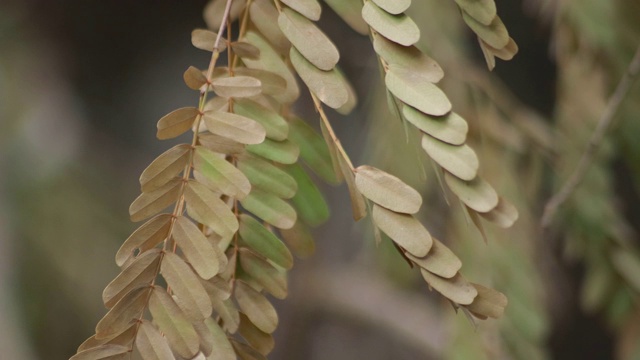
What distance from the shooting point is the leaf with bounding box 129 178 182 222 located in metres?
0.28

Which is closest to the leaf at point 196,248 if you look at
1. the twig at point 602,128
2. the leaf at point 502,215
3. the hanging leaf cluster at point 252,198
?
the hanging leaf cluster at point 252,198

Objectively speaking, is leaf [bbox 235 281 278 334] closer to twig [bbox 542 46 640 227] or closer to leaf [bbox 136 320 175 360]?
leaf [bbox 136 320 175 360]

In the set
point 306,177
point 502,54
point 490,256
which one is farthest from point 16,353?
point 502,54

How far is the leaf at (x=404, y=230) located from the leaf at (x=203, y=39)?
Result: 10 cm

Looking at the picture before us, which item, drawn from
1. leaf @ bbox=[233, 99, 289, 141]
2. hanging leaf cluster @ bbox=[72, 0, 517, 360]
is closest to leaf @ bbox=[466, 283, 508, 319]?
hanging leaf cluster @ bbox=[72, 0, 517, 360]

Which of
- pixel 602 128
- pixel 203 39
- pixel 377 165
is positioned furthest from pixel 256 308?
pixel 377 165

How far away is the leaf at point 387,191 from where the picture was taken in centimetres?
27

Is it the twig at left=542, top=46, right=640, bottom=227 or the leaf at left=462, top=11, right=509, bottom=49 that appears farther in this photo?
the twig at left=542, top=46, right=640, bottom=227

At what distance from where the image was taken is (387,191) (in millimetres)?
274

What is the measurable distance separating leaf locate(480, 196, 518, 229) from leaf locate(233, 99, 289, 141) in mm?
89

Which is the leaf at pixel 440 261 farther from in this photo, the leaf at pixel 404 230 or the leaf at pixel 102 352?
the leaf at pixel 102 352

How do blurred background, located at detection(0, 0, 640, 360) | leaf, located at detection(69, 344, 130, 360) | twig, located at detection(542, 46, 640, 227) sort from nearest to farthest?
leaf, located at detection(69, 344, 130, 360) < twig, located at detection(542, 46, 640, 227) < blurred background, located at detection(0, 0, 640, 360)

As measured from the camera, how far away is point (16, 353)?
106 cm

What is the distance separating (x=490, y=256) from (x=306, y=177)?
0.41m
